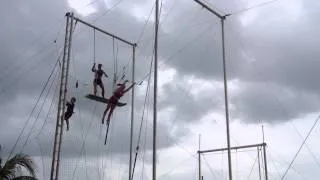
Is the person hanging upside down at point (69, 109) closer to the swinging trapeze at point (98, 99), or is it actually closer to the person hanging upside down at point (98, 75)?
the swinging trapeze at point (98, 99)

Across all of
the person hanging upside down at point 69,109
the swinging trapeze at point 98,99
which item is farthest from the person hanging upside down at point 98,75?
the person hanging upside down at point 69,109

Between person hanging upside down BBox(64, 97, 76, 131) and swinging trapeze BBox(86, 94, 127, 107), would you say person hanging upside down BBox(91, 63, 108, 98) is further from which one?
person hanging upside down BBox(64, 97, 76, 131)

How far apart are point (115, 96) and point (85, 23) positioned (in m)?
3.48

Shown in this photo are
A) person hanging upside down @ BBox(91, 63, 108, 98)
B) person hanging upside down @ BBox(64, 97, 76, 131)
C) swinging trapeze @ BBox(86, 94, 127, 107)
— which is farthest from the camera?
person hanging upside down @ BBox(91, 63, 108, 98)

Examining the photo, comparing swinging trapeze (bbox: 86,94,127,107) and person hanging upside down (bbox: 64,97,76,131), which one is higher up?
swinging trapeze (bbox: 86,94,127,107)

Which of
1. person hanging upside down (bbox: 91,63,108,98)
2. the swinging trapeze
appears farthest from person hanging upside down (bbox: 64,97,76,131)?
person hanging upside down (bbox: 91,63,108,98)

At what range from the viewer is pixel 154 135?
14336mm

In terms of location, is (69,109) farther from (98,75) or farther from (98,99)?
(98,75)

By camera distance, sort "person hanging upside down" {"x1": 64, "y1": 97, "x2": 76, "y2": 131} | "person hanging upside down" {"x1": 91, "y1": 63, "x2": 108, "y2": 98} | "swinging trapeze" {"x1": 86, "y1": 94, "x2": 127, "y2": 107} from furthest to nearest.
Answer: "person hanging upside down" {"x1": 91, "y1": 63, "x2": 108, "y2": 98}, "person hanging upside down" {"x1": 64, "y1": 97, "x2": 76, "y2": 131}, "swinging trapeze" {"x1": 86, "y1": 94, "x2": 127, "y2": 107}

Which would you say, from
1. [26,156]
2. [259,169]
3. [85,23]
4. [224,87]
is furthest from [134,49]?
[259,169]

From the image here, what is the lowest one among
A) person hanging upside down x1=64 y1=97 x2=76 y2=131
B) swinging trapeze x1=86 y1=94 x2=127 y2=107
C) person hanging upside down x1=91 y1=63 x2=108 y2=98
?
person hanging upside down x1=64 y1=97 x2=76 y2=131

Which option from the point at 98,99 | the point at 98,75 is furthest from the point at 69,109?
the point at 98,75

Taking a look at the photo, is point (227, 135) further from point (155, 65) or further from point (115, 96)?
point (115, 96)

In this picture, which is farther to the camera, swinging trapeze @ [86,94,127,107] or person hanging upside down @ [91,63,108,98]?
person hanging upside down @ [91,63,108,98]
